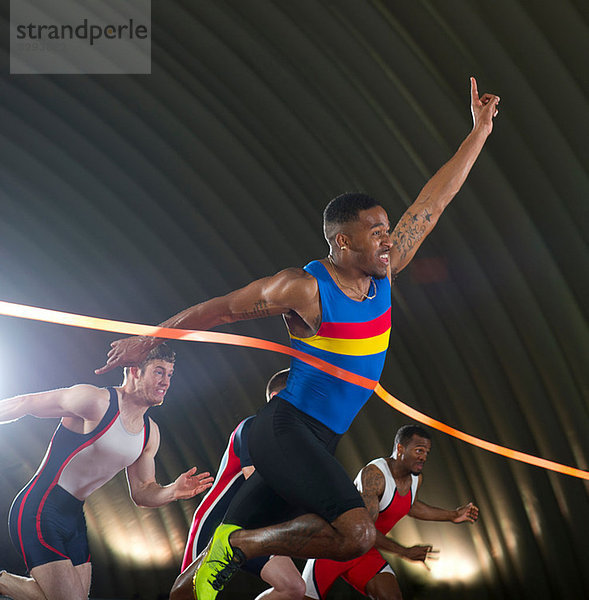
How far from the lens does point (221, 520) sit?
5.20 m

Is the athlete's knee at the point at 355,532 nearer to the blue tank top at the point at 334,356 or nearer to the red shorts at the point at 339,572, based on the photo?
the blue tank top at the point at 334,356

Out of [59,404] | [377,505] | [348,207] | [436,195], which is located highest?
[436,195]

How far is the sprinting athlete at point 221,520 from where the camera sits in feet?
17.1

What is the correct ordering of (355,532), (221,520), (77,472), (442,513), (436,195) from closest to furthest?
(355,532), (436,195), (221,520), (77,472), (442,513)

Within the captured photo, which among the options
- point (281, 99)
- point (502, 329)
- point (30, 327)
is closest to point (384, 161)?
point (281, 99)

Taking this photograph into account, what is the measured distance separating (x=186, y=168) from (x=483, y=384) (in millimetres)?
3884

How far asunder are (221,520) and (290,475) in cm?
220

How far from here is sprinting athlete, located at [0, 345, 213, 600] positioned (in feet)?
18.0

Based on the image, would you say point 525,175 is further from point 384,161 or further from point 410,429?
point 410,429

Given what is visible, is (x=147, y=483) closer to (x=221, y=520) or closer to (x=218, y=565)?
(x=221, y=520)

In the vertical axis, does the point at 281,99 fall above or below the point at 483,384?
above

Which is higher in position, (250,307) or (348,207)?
(348,207)

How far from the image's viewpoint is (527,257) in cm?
619

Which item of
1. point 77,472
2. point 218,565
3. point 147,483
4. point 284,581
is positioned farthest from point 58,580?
point 218,565
